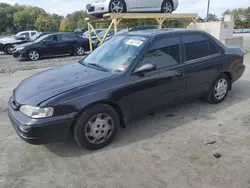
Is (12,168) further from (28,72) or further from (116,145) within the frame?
(28,72)

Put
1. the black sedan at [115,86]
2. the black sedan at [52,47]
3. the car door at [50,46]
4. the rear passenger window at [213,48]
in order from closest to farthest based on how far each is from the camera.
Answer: the black sedan at [115,86], the rear passenger window at [213,48], the black sedan at [52,47], the car door at [50,46]

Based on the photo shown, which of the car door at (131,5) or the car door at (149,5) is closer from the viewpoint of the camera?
the car door at (131,5)

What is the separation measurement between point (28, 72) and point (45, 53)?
416cm

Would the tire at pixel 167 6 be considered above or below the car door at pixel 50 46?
above


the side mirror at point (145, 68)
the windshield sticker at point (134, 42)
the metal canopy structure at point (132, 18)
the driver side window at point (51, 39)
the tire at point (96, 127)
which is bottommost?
the tire at point (96, 127)

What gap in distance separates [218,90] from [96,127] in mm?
2860

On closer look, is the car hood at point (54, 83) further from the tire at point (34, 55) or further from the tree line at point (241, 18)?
the tree line at point (241, 18)

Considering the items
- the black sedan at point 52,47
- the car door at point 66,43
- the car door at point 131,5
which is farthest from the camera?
the car door at point 66,43

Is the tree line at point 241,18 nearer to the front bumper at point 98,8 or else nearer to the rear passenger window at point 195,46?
the front bumper at point 98,8

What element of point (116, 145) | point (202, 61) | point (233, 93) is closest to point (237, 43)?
point (233, 93)

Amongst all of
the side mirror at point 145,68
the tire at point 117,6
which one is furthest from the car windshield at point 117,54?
the tire at point 117,6

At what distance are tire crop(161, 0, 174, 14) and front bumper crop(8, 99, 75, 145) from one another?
10.1 m

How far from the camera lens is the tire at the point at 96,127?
9.96 ft

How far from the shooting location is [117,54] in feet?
12.3
